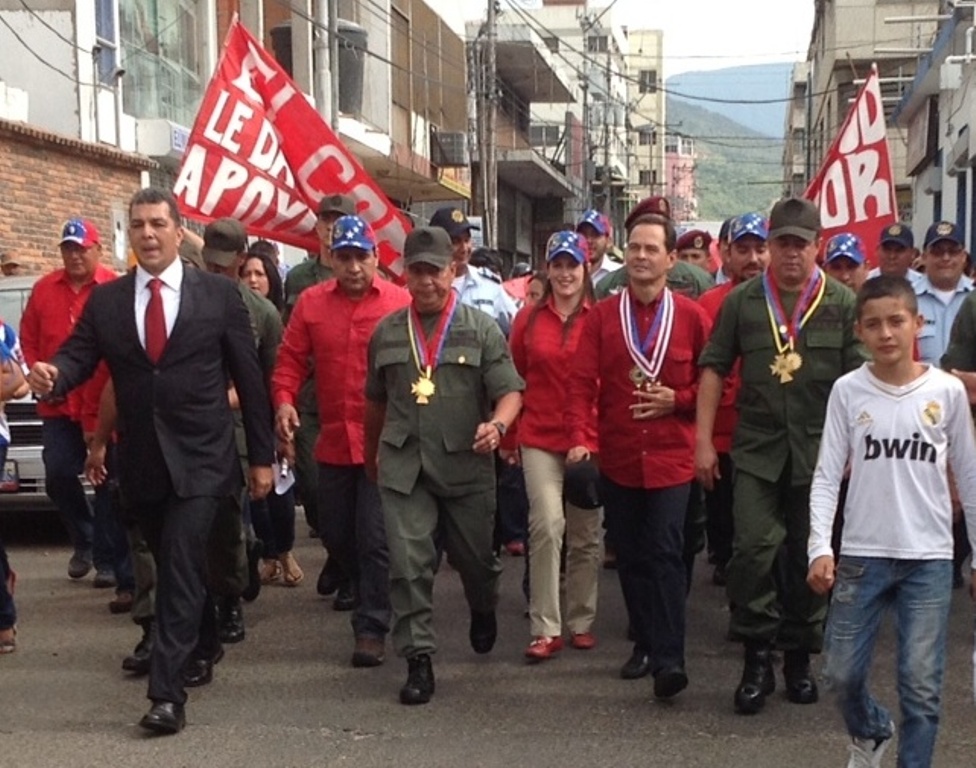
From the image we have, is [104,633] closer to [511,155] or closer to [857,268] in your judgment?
[857,268]

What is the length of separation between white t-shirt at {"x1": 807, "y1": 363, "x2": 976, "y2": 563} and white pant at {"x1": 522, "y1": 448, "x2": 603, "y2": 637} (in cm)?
222

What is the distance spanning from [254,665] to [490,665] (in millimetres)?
1123

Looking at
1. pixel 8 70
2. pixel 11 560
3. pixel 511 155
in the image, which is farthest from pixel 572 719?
pixel 511 155

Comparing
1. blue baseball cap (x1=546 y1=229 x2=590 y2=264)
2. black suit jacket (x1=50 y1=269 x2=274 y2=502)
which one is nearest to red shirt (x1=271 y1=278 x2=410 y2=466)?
blue baseball cap (x1=546 y1=229 x2=590 y2=264)

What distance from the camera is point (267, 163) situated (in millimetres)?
9156

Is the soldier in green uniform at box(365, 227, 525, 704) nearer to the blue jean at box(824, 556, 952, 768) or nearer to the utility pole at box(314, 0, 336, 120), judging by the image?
the blue jean at box(824, 556, 952, 768)

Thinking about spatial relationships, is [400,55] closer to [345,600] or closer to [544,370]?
[345,600]

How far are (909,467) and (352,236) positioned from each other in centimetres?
309

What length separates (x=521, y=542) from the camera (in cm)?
968

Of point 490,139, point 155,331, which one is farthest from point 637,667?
point 490,139

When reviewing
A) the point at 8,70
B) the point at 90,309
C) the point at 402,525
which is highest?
the point at 8,70

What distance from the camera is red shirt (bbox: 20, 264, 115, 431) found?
8.27 meters

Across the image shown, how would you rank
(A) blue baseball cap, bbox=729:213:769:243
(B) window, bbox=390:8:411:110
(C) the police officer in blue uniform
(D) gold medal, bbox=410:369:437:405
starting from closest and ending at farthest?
1. (D) gold medal, bbox=410:369:437:405
2. (A) blue baseball cap, bbox=729:213:769:243
3. (C) the police officer in blue uniform
4. (B) window, bbox=390:8:411:110

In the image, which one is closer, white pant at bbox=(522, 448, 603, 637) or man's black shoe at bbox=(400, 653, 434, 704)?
man's black shoe at bbox=(400, 653, 434, 704)
